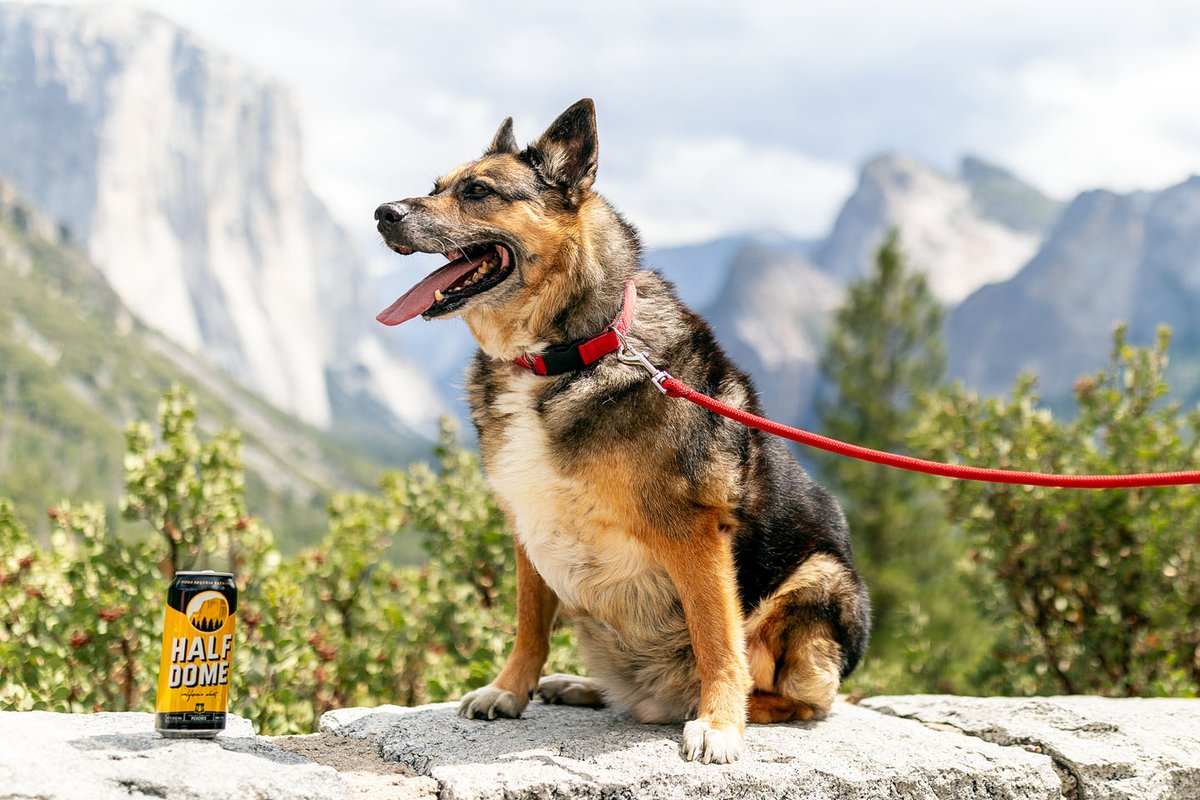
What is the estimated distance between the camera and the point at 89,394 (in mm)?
150000

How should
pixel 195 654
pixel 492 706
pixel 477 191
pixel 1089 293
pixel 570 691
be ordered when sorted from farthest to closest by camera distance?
pixel 1089 293, pixel 570 691, pixel 492 706, pixel 477 191, pixel 195 654

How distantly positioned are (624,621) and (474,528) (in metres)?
3.18

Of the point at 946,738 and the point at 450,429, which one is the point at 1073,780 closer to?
the point at 946,738

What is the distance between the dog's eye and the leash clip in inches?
28.0

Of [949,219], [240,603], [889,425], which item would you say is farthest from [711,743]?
[949,219]

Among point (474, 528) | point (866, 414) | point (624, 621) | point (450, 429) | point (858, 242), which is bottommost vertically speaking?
point (624, 621)

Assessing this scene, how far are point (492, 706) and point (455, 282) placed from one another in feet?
5.37

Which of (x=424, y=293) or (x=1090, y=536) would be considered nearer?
(x=424, y=293)

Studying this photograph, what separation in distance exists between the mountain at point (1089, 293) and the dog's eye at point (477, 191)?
127m

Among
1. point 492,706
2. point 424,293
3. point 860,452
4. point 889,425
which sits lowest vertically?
point 492,706

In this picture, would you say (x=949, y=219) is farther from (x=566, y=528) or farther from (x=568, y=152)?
(x=566, y=528)

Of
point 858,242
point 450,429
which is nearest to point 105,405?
point 858,242

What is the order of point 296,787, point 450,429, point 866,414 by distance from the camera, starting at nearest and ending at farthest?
point 296,787 < point 450,429 < point 866,414

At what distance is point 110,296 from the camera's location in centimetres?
17075
